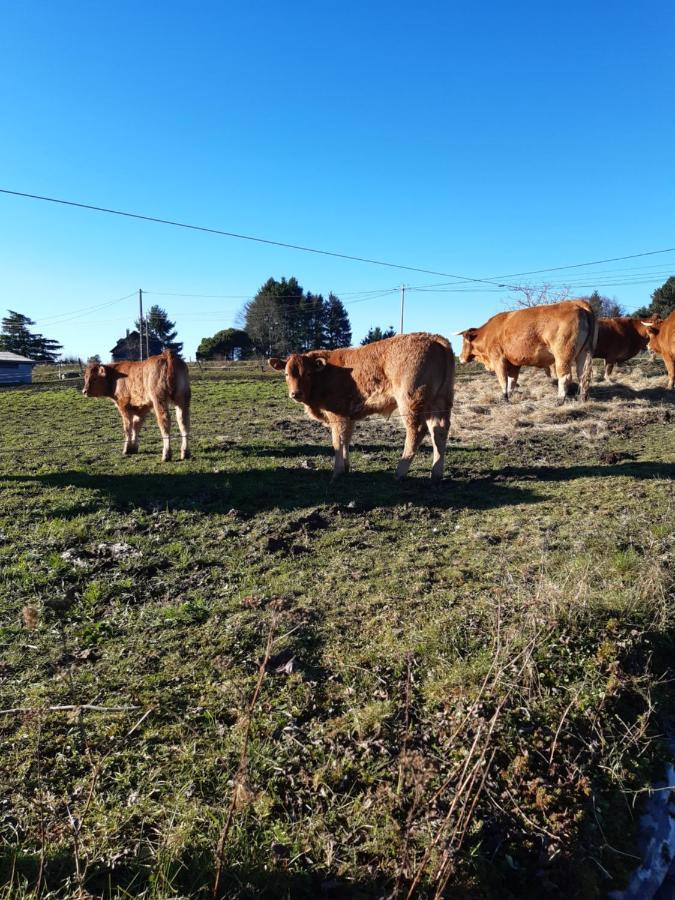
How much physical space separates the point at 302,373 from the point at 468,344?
10146mm

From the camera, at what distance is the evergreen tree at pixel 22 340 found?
61.9 metres

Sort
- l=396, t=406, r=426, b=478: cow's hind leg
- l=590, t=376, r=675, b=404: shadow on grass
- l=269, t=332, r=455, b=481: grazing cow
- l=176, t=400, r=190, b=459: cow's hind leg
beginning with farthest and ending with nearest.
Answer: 1. l=590, t=376, r=675, b=404: shadow on grass
2. l=176, t=400, r=190, b=459: cow's hind leg
3. l=396, t=406, r=426, b=478: cow's hind leg
4. l=269, t=332, r=455, b=481: grazing cow

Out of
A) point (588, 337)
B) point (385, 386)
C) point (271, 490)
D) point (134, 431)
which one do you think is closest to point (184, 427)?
point (134, 431)

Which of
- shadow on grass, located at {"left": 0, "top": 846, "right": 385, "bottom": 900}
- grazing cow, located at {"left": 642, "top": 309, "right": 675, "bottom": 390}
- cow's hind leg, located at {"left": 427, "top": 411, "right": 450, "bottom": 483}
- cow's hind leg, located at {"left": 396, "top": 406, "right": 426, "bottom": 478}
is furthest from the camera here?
grazing cow, located at {"left": 642, "top": 309, "right": 675, "bottom": 390}

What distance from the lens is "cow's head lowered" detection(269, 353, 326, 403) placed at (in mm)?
9352

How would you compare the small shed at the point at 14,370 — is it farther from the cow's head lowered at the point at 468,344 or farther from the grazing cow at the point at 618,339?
the grazing cow at the point at 618,339

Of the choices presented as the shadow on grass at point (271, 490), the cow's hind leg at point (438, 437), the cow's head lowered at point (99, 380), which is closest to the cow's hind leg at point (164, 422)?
the shadow on grass at point (271, 490)

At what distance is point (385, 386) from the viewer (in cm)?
909

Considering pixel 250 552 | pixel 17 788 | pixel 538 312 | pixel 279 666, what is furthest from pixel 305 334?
pixel 17 788

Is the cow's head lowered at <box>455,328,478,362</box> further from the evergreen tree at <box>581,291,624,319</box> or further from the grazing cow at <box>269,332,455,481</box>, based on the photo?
the evergreen tree at <box>581,291,624,319</box>

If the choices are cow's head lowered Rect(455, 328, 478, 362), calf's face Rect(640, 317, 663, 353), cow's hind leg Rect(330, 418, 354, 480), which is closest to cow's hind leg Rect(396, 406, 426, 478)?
cow's hind leg Rect(330, 418, 354, 480)

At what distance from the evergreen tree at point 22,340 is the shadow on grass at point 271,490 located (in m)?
61.0

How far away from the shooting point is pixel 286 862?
2.41m

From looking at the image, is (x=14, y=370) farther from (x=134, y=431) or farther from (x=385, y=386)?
(x=385, y=386)
